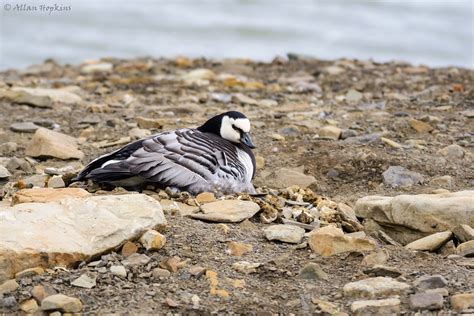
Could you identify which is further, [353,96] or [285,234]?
[353,96]

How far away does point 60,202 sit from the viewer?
5.78 meters

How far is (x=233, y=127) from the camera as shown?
768 centimetres

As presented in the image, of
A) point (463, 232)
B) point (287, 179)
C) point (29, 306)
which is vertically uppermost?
point (463, 232)

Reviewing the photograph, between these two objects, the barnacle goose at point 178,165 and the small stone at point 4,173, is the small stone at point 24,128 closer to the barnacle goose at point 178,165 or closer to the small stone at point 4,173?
the small stone at point 4,173

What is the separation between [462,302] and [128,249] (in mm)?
1870

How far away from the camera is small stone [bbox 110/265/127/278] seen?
5219 mm

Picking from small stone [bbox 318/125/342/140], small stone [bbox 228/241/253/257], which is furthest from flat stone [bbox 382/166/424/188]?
small stone [bbox 228/241/253/257]

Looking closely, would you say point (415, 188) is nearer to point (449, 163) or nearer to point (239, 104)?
point (449, 163)

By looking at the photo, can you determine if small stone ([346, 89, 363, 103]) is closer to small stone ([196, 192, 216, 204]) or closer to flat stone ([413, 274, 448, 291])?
small stone ([196, 192, 216, 204])

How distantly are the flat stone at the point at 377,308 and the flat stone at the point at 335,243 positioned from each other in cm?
78

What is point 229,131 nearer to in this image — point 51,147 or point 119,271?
point 51,147

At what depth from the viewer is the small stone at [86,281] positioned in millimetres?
5090

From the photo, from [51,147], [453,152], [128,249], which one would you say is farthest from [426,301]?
[51,147]

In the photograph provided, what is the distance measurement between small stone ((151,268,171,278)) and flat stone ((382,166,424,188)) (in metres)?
2.92
